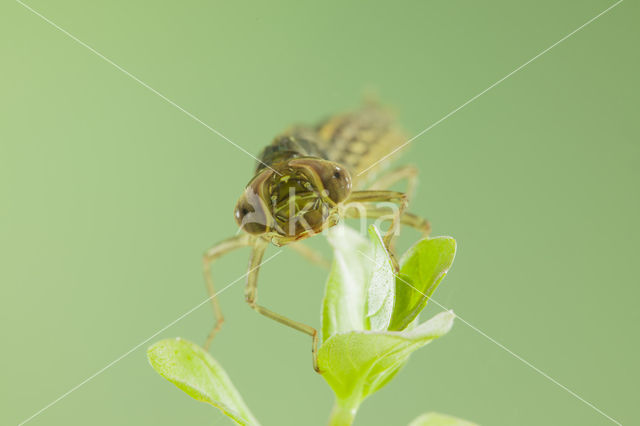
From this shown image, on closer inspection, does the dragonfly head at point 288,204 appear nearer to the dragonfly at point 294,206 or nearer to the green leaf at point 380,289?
the dragonfly at point 294,206

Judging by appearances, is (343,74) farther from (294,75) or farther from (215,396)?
(215,396)

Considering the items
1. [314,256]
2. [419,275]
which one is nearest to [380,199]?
[419,275]

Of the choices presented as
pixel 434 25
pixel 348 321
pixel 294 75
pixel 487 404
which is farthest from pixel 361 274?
pixel 434 25

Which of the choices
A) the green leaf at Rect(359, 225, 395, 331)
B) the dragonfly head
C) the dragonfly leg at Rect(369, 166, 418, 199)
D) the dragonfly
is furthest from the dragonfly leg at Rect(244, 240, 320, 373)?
the dragonfly leg at Rect(369, 166, 418, 199)

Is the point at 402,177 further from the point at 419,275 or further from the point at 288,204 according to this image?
the point at 419,275

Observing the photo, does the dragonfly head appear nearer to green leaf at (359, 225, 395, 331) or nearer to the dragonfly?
the dragonfly
